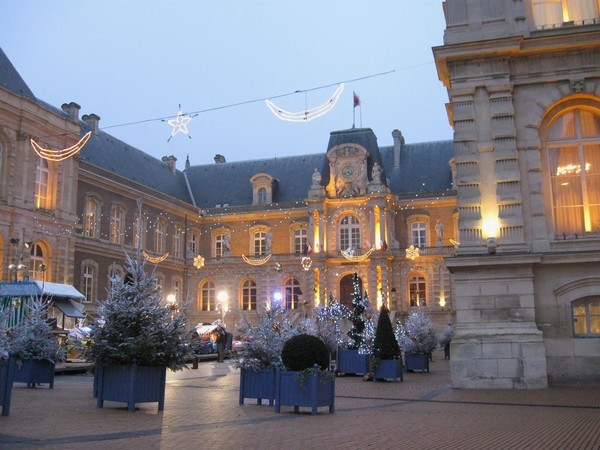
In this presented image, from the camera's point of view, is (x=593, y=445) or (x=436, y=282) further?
(x=436, y=282)

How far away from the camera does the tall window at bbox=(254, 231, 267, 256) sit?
4647 centimetres

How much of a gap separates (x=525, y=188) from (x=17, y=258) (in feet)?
69.3

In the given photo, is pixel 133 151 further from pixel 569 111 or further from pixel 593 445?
pixel 593 445

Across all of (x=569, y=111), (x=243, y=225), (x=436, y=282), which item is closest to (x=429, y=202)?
(x=436, y=282)

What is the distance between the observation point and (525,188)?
15.8 meters

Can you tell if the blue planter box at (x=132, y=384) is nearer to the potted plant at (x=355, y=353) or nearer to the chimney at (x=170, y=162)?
the potted plant at (x=355, y=353)

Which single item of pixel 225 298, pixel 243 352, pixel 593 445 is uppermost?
pixel 225 298

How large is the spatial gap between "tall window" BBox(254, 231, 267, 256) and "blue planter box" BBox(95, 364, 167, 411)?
35324 millimetres

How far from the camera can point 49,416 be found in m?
9.82

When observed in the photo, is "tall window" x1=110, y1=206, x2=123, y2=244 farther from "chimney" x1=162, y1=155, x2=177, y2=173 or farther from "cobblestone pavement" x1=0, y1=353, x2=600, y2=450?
"cobblestone pavement" x1=0, y1=353, x2=600, y2=450

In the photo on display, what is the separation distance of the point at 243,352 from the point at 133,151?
35620 mm

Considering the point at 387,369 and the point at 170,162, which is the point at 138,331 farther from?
the point at 170,162

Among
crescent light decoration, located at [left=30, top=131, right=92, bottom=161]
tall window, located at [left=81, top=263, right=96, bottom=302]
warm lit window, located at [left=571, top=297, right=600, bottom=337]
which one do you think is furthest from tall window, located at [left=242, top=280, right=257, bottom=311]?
warm lit window, located at [left=571, top=297, right=600, bottom=337]

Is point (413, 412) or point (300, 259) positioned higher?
point (300, 259)
